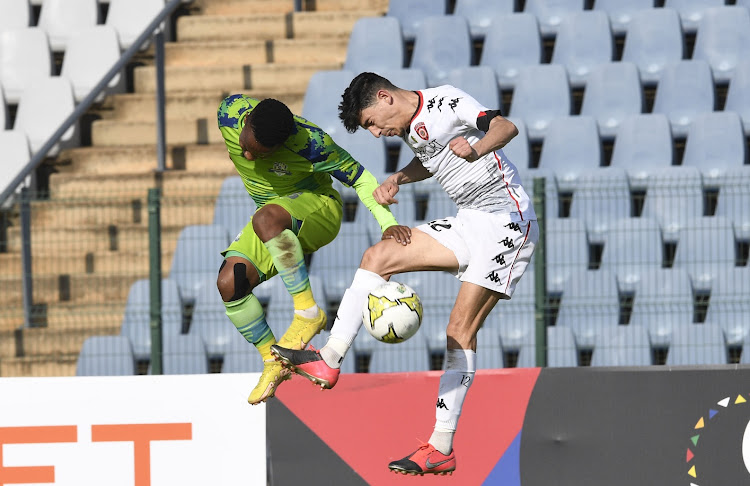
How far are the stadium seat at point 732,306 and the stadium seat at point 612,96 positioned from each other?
1828 mm

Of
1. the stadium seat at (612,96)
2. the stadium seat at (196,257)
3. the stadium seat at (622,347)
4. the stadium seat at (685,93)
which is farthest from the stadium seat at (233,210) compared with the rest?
the stadium seat at (685,93)

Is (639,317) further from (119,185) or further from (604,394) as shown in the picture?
(119,185)

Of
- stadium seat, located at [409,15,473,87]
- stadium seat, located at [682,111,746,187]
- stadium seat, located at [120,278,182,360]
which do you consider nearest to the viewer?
stadium seat, located at [120,278,182,360]

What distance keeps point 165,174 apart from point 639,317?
4.10 meters

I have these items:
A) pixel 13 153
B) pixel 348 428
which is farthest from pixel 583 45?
pixel 13 153

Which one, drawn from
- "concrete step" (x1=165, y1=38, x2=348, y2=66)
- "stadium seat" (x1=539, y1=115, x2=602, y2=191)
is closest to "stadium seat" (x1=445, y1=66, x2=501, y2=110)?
"stadium seat" (x1=539, y1=115, x2=602, y2=191)

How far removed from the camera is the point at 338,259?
325 inches

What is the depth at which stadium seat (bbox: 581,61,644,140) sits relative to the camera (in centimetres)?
935

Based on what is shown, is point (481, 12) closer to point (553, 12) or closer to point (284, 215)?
point (553, 12)

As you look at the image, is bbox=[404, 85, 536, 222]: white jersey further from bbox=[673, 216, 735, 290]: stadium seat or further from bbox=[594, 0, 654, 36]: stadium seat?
bbox=[594, 0, 654, 36]: stadium seat

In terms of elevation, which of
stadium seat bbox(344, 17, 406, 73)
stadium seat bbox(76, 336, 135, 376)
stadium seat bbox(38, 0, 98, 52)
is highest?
stadium seat bbox(38, 0, 98, 52)

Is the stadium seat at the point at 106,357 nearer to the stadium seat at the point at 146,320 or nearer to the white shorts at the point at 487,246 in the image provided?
the stadium seat at the point at 146,320

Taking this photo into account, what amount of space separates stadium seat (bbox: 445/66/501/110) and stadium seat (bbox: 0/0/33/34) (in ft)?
15.8

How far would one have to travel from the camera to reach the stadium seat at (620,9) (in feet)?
33.3
